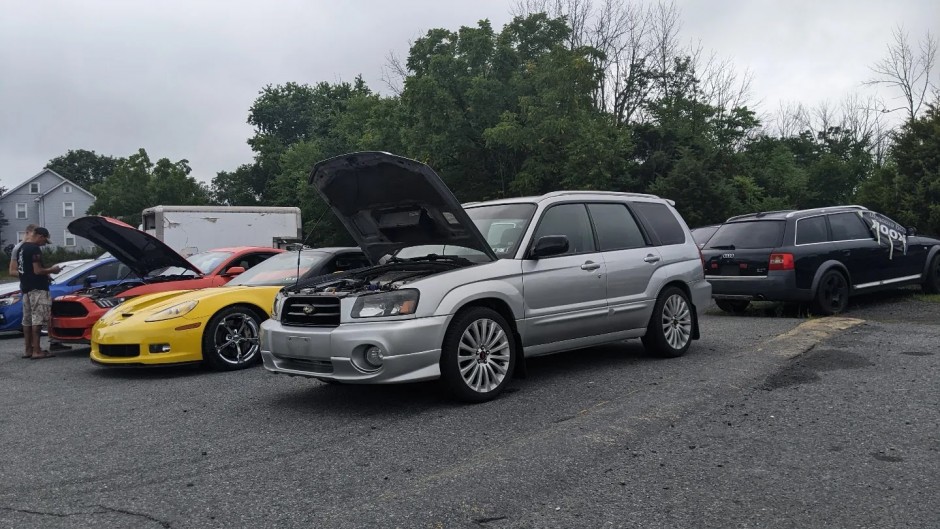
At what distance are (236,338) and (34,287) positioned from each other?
3.73 m

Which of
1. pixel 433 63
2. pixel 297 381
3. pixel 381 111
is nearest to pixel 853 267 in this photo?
pixel 297 381

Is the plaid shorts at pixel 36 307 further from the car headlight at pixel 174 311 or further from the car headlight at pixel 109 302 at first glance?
the car headlight at pixel 174 311

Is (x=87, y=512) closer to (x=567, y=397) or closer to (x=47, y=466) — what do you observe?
(x=47, y=466)

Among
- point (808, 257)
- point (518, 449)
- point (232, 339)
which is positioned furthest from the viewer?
point (808, 257)

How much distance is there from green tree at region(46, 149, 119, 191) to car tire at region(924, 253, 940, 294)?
100.0m

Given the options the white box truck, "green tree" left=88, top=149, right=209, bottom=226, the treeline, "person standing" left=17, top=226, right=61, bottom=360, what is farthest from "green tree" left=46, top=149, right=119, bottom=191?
"person standing" left=17, top=226, right=61, bottom=360

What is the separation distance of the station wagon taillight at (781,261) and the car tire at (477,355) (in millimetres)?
5877

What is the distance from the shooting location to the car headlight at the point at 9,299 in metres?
12.4

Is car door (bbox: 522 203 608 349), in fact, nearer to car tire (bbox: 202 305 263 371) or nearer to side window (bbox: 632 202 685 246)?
side window (bbox: 632 202 685 246)

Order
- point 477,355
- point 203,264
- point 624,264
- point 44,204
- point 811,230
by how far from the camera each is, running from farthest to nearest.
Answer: point 44,204 → point 811,230 → point 203,264 → point 624,264 → point 477,355

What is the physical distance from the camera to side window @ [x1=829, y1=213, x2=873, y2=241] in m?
11.0

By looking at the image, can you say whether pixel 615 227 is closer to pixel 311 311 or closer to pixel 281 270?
pixel 311 311

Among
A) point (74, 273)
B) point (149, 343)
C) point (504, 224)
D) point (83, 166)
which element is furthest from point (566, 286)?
point (83, 166)

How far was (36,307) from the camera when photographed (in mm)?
9688
